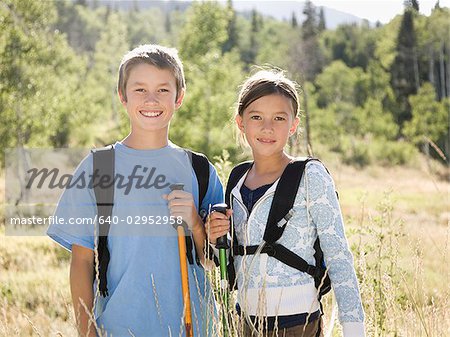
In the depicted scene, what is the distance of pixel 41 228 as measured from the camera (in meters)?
13.5

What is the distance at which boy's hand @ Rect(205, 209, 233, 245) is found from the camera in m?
2.52

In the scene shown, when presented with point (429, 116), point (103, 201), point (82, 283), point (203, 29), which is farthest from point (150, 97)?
point (429, 116)

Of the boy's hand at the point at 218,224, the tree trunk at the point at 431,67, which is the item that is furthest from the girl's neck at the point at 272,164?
the tree trunk at the point at 431,67

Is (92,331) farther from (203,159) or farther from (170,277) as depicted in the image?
(203,159)

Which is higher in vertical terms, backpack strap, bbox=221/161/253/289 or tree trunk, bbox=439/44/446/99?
tree trunk, bbox=439/44/446/99

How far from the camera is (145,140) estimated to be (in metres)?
2.81

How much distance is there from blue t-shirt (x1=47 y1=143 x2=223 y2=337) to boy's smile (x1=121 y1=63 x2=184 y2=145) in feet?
0.40

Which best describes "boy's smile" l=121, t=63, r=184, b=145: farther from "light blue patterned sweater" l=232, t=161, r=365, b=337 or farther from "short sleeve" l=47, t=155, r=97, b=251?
"light blue patterned sweater" l=232, t=161, r=365, b=337

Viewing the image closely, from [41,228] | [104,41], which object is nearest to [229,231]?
[41,228]

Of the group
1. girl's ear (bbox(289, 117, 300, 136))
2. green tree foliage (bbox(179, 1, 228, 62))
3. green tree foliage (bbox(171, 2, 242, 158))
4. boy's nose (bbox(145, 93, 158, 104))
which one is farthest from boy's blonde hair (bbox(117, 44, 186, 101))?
green tree foliage (bbox(179, 1, 228, 62))

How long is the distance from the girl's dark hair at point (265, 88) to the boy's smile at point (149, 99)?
345mm

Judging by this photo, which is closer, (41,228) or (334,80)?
(41,228)

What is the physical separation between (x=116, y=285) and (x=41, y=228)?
1146 centimetres

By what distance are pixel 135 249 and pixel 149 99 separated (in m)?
0.67
